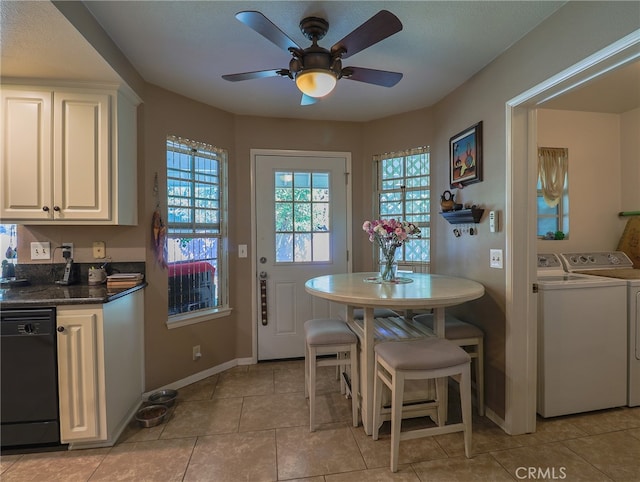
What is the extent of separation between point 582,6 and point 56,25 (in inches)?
100

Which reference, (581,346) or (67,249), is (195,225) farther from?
(581,346)

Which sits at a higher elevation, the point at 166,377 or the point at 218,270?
the point at 218,270

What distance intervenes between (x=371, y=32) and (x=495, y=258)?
1571 mm

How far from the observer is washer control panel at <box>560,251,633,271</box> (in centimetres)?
275

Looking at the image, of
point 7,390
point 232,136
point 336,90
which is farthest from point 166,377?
point 336,90

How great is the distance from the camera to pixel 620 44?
1.35 meters

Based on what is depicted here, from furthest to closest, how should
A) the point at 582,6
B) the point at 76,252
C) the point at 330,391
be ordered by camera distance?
1. the point at 330,391
2. the point at 76,252
3. the point at 582,6

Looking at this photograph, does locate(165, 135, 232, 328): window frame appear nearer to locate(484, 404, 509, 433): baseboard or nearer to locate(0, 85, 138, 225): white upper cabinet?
locate(0, 85, 138, 225): white upper cabinet

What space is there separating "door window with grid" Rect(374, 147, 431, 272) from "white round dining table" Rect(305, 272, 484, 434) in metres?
0.78

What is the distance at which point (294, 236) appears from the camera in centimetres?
325

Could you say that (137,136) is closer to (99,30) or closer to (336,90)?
(99,30)

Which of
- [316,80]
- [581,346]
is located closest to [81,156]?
[316,80]

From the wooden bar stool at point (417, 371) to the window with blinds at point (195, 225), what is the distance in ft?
5.79

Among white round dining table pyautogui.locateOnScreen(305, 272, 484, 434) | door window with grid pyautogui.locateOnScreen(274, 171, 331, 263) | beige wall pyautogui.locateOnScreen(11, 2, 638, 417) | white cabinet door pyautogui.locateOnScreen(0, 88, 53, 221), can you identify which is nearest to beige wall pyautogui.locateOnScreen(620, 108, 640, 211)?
beige wall pyautogui.locateOnScreen(11, 2, 638, 417)
